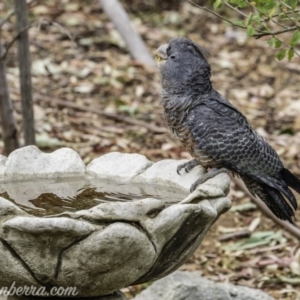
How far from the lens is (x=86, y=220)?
2.40 meters

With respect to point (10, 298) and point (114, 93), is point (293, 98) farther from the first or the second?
point (10, 298)

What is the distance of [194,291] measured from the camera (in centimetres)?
388

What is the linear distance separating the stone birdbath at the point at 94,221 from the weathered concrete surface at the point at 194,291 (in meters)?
0.89

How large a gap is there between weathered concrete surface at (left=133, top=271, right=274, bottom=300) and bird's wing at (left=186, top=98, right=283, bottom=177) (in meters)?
0.86

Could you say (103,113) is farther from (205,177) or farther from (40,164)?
(205,177)

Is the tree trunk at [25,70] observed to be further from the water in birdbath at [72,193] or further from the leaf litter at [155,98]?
the water in birdbath at [72,193]

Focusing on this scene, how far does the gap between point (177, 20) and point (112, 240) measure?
7.42 metres

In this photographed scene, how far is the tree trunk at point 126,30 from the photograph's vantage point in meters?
7.54

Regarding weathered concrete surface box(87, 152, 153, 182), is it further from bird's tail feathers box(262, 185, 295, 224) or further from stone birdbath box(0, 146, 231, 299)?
bird's tail feathers box(262, 185, 295, 224)

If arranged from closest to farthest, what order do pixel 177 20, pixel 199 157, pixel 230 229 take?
pixel 199 157 → pixel 230 229 → pixel 177 20

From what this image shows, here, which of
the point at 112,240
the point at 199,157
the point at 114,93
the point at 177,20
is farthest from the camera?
the point at 177,20

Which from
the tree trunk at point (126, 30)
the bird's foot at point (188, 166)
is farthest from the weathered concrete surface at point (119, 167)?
the tree trunk at point (126, 30)

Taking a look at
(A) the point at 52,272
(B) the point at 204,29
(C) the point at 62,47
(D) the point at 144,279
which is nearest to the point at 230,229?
(D) the point at 144,279

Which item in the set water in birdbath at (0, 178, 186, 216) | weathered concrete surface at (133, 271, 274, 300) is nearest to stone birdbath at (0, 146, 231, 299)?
water in birdbath at (0, 178, 186, 216)
